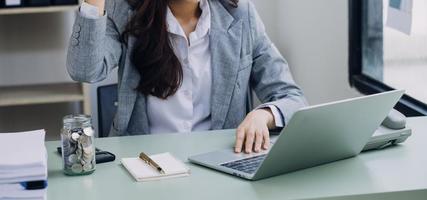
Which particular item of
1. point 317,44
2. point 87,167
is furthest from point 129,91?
point 317,44

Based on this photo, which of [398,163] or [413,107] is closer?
[398,163]

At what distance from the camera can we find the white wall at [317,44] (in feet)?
8.52

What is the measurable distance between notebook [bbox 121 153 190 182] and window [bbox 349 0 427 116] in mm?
963

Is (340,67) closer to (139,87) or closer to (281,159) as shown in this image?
(139,87)

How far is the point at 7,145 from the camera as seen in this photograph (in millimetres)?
1226

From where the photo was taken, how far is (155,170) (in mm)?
1252

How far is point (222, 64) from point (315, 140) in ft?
2.10

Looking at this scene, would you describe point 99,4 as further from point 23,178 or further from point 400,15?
point 400,15

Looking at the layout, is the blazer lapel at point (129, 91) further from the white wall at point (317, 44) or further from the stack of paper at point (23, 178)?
the white wall at point (317, 44)

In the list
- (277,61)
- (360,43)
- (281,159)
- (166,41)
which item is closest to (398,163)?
(281,159)

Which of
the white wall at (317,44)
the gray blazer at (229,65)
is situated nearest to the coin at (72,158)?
the gray blazer at (229,65)

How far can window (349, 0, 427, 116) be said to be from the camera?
6.77 ft

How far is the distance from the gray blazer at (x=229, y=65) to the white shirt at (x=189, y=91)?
2cm

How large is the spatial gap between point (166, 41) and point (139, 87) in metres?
0.14
